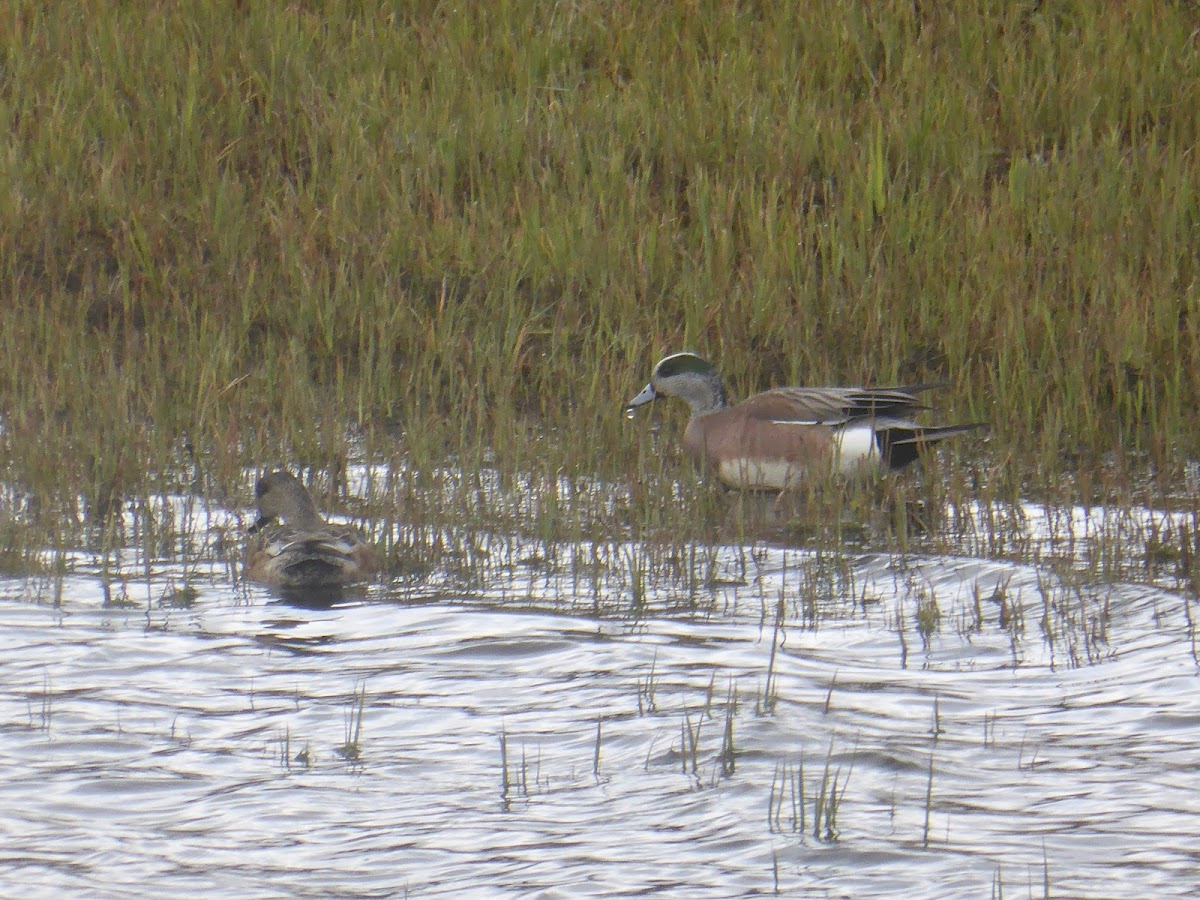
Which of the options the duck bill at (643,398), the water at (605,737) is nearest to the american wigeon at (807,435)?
the duck bill at (643,398)

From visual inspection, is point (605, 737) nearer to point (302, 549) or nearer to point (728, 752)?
point (728, 752)

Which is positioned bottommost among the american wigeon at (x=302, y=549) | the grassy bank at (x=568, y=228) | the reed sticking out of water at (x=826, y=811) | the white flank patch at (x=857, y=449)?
the reed sticking out of water at (x=826, y=811)

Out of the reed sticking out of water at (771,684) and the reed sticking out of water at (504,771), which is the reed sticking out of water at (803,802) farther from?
the reed sticking out of water at (504,771)

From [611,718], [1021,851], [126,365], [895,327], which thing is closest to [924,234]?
[895,327]

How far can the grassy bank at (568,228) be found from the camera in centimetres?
748

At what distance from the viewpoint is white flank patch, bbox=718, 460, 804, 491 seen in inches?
286

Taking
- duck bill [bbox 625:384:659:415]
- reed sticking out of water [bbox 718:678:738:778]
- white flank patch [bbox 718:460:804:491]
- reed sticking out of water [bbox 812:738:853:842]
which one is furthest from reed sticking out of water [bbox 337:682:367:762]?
duck bill [bbox 625:384:659:415]

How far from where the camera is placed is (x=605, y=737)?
413 cm

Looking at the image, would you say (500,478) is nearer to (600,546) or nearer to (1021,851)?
(600,546)

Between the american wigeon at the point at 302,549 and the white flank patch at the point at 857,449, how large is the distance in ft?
6.45

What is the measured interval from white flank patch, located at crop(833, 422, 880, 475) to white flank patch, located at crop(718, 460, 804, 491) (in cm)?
19

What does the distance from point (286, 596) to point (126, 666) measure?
3.28ft

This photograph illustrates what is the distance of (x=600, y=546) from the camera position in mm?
6242

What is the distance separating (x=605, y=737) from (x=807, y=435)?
317 centimetres
